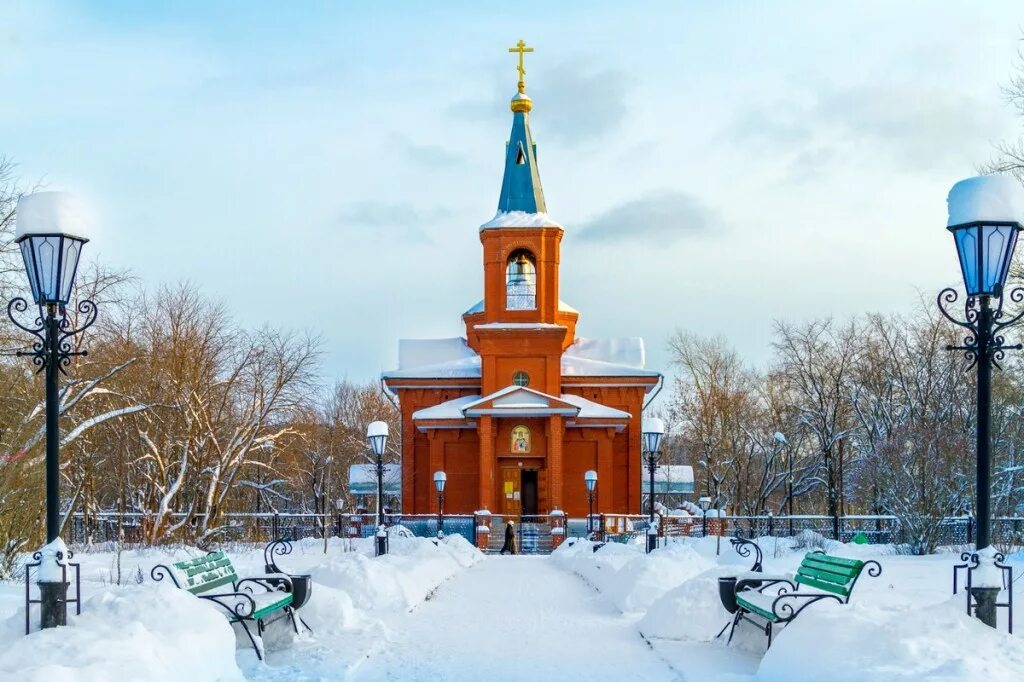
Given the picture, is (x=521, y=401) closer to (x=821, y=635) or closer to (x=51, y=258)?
(x=51, y=258)

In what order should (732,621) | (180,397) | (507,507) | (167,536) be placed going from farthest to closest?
1. (507,507)
2. (180,397)
3. (167,536)
4. (732,621)

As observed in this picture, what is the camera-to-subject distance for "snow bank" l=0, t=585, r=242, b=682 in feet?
21.2

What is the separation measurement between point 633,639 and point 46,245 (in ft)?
22.3

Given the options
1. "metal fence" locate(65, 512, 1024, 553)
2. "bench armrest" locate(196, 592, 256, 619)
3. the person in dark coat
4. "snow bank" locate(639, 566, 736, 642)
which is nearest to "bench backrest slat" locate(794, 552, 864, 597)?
"snow bank" locate(639, 566, 736, 642)

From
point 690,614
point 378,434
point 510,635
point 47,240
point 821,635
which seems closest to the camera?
point 821,635

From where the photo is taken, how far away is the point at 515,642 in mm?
10969

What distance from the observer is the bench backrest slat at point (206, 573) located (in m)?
9.52

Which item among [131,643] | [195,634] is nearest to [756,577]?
[195,634]

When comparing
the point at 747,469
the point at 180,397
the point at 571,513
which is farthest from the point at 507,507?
the point at 747,469

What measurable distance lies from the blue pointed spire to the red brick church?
42 mm

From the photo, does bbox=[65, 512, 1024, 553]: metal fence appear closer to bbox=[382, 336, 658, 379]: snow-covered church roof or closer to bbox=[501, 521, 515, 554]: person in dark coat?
bbox=[501, 521, 515, 554]: person in dark coat

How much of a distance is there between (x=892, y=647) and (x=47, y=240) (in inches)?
280

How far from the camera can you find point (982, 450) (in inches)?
337

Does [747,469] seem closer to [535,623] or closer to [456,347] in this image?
[456,347]
